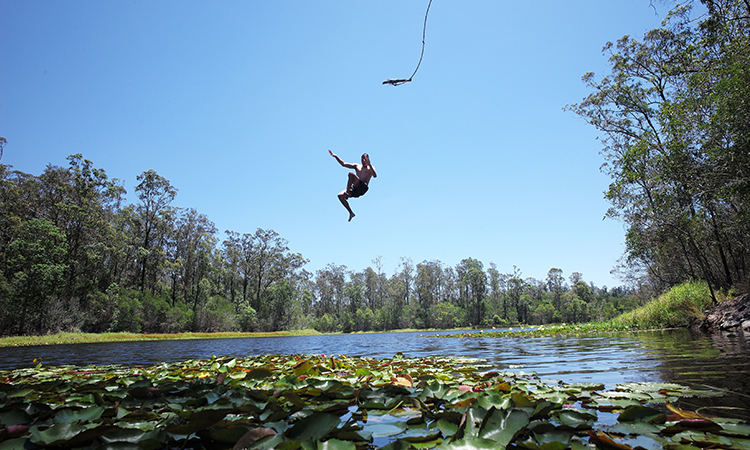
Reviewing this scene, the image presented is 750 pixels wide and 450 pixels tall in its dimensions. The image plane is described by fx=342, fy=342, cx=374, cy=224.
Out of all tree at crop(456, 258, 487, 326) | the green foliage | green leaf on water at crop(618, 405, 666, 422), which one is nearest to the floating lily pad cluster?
green leaf on water at crop(618, 405, 666, 422)

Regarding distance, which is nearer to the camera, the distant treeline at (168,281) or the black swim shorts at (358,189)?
the black swim shorts at (358,189)

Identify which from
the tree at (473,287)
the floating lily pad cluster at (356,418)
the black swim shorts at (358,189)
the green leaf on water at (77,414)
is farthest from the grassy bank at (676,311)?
the tree at (473,287)

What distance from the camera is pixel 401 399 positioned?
10.3 ft

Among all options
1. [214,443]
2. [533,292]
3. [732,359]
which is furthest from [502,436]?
[533,292]

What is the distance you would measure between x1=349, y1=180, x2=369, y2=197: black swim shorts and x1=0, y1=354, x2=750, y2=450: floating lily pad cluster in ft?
19.1

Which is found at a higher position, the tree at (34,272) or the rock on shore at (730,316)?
the tree at (34,272)

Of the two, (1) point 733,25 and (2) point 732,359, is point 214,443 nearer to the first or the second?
(2) point 732,359

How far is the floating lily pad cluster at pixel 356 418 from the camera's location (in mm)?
1913

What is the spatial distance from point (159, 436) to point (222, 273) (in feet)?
204

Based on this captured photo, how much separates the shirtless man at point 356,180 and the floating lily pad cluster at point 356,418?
5.64 metres

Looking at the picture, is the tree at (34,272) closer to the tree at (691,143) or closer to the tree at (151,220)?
the tree at (151,220)

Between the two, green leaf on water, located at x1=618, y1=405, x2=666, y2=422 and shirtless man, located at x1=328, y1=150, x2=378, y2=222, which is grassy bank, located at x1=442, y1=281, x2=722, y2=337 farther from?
green leaf on water, located at x1=618, y1=405, x2=666, y2=422

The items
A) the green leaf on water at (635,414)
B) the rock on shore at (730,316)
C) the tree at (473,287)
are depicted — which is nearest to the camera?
the green leaf on water at (635,414)

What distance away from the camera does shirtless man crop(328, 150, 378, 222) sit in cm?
892
